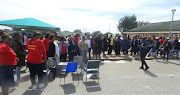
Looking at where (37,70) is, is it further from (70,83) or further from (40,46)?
(70,83)

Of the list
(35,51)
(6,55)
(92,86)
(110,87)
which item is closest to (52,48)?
(35,51)

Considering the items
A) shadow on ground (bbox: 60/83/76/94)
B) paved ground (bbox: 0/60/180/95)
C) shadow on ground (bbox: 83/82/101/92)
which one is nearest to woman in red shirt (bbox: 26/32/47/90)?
paved ground (bbox: 0/60/180/95)

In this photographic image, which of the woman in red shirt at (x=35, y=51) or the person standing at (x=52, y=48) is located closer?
the woman in red shirt at (x=35, y=51)

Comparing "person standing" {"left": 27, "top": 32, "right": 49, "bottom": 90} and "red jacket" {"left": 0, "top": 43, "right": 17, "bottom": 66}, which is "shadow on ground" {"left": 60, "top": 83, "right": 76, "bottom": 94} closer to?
"person standing" {"left": 27, "top": 32, "right": 49, "bottom": 90}

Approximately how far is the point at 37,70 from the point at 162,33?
25.0 meters

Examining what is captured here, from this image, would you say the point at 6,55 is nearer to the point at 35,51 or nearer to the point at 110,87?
the point at 35,51

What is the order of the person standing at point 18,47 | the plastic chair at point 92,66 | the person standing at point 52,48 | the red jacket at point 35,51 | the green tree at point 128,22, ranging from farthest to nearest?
the green tree at point 128,22 < the person standing at point 52,48 < the plastic chair at point 92,66 < the person standing at point 18,47 < the red jacket at point 35,51

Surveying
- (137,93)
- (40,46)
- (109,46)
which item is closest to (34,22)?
(109,46)

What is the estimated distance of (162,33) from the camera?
77.2ft

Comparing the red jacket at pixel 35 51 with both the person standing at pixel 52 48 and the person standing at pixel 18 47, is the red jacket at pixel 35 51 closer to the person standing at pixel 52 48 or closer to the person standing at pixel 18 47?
the person standing at pixel 18 47

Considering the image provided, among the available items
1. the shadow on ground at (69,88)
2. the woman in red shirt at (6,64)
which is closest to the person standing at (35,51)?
the woman in red shirt at (6,64)

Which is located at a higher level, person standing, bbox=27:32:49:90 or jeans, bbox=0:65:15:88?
person standing, bbox=27:32:49:90

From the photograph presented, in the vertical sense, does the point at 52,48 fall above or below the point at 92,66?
above

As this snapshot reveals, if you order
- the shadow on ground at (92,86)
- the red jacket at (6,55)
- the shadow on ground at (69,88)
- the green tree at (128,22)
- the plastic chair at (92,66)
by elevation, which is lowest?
the shadow on ground at (92,86)
